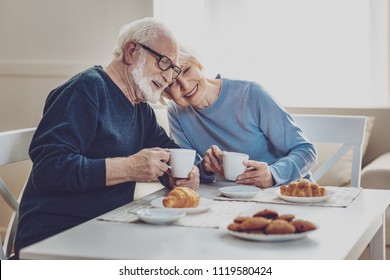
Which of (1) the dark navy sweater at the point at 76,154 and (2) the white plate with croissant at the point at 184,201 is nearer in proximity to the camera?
(2) the white plate with croissant at the point at 184,201

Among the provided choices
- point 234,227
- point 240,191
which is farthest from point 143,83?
point 234,227

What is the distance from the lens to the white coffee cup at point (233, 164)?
73.8 inches

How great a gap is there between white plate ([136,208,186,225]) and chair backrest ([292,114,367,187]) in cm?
103

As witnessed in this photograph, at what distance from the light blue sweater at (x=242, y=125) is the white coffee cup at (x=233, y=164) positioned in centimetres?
34

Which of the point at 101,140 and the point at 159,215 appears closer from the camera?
the point at 159,215

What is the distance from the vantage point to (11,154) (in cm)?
198

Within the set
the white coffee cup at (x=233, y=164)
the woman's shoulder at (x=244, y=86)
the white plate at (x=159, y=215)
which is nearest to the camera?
the white plate at (x=159, y=215)

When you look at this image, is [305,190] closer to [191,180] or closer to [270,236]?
[191,180]

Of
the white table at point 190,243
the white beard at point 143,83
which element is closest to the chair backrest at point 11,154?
the white beard at point 143,83


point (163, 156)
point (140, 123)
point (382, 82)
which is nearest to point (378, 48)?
point (382, 82)

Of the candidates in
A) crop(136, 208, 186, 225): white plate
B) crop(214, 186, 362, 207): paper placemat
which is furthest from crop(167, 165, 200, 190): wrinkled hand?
crop(136, 208, 186, 225): white plate

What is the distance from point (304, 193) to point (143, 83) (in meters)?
0.57

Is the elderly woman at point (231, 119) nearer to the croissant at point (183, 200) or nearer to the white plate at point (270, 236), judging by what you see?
the croissant at point (183, 200)
